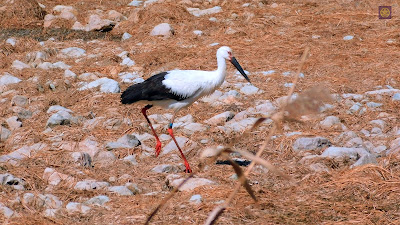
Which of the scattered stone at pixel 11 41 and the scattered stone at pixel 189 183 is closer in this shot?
the scattered stone at pixel 189 183

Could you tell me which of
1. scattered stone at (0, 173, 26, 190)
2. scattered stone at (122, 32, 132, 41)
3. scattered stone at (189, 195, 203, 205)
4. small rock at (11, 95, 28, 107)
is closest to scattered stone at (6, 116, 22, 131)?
small rock at (11, 95, 28, 107)

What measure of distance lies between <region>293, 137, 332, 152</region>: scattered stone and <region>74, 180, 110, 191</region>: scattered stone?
2020 mm

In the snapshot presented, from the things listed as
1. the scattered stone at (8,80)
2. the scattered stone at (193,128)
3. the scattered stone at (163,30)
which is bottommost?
the scattered stone at (163,30)

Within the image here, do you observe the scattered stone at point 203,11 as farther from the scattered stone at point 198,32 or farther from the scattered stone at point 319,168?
the scattered stone at point 319,168

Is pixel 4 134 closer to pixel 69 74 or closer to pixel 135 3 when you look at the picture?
pixel 69 74

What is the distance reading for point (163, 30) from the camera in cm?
1027

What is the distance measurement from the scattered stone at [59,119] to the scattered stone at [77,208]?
7.16ft

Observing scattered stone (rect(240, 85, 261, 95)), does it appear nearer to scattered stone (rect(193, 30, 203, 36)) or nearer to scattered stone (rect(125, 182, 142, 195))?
scattered stone (rect(193, 30, 203, 36))

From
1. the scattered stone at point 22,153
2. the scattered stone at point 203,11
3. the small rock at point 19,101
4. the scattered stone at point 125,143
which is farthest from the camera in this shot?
the scattered stone at point 203,11

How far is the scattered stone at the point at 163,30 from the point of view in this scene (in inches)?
403

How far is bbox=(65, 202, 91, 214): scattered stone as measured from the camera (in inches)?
187

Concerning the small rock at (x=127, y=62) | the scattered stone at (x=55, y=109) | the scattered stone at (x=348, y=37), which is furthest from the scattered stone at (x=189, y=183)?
the scattered stone at (x=348, y=37)

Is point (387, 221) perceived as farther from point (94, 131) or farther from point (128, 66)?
point (128, 66)

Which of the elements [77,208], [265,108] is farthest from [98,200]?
[265,108]
